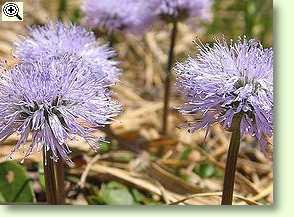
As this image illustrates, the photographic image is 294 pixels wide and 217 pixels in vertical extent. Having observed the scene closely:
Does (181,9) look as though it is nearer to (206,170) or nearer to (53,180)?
(206,170)

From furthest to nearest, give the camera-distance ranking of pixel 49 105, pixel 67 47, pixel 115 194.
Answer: pixel 115 194 < pixel 67 47 < pixel 49 105

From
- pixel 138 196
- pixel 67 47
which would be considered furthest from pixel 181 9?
pixel 138 196

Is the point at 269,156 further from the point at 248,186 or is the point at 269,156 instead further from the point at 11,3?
the point at 11,3

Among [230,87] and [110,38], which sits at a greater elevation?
[110,38]

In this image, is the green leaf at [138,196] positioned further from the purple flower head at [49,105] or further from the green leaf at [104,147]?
the purple flower head at [49,105]

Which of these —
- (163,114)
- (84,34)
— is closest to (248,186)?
(163,114)

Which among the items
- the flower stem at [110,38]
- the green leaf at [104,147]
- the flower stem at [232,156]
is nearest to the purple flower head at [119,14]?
the flower stem at [110,38]

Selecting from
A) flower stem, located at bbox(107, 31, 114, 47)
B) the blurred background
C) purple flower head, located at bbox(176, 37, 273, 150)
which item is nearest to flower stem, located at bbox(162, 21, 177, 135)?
the blurred background
